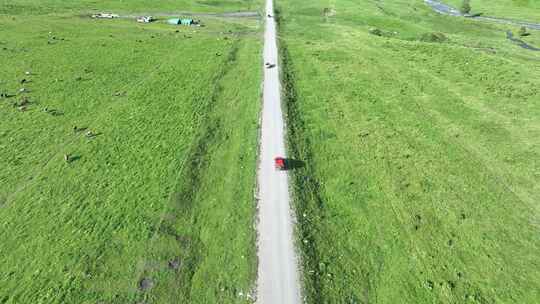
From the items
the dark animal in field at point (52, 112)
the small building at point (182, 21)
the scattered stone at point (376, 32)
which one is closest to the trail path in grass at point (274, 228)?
the dark animal in field at point (52, 112)

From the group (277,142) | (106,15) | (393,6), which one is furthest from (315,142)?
(393,6)

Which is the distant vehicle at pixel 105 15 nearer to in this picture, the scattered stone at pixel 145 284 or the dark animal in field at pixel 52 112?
the dark animal in field at pixel 52 112

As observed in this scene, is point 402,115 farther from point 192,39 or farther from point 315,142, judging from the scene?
point 192,39

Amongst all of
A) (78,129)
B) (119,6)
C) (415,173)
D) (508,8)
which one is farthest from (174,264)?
(508,8)

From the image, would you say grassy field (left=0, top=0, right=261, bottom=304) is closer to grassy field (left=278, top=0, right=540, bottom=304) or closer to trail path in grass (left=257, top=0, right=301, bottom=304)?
trail path in grass (left=257, top=0, right=301, bottom=304)

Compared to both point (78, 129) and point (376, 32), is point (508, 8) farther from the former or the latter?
A: point (78, 129)

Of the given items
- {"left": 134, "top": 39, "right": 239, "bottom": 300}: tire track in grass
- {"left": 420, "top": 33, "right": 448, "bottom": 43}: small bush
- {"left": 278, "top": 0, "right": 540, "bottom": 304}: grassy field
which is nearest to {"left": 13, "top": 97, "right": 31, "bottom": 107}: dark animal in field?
{"left": 134, "top": 39, "right": 239, "bottom": 300}: tire track in grass
